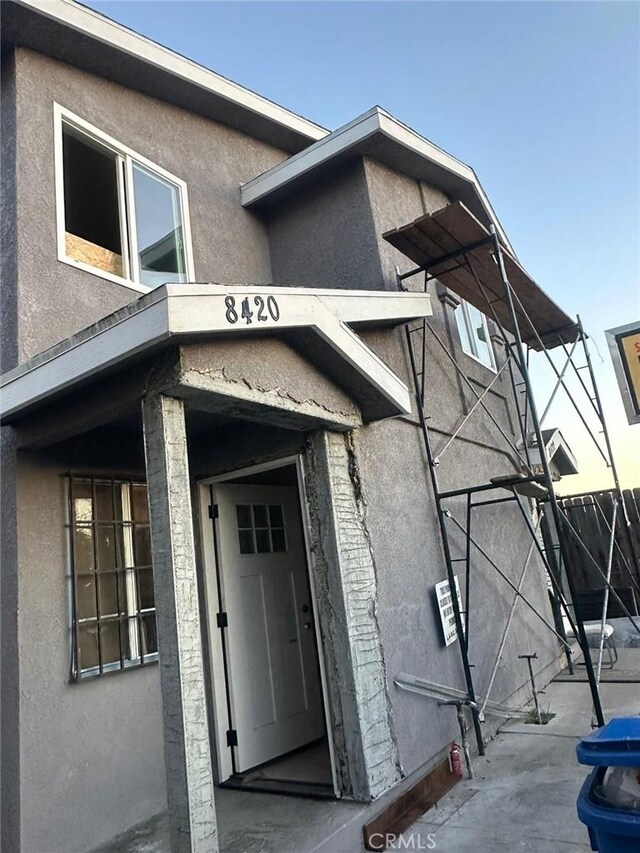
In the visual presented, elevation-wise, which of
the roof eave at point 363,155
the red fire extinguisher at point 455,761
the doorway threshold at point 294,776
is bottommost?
the red fire extinguisher at point 455,761

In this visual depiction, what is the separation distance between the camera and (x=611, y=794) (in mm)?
1770

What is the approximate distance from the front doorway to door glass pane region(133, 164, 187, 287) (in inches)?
77.8

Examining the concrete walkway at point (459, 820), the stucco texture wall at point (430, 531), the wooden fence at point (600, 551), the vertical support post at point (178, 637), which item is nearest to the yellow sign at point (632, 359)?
the stucco texture wall at point (430, 531)

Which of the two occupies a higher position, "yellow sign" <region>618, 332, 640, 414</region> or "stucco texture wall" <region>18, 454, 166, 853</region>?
"yellow sign" <region>618, 332, 640, 414</region>

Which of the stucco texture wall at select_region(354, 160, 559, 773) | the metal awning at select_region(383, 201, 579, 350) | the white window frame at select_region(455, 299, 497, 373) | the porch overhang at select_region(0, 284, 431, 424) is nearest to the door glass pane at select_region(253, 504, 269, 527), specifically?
the stucco texture wall at select_region(354, 160, 559, 773)

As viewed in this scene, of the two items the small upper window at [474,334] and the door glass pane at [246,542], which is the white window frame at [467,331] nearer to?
the small upper window at [474,334]

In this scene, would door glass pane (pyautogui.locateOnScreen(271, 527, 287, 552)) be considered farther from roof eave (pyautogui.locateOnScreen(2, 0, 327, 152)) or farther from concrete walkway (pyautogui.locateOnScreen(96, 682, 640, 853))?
roof eave (pyautogui.locateOnScreen(2, 0, 327, 152))

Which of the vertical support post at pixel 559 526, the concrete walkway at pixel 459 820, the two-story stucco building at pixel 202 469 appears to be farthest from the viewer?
the vertical support post at pixel 559 526

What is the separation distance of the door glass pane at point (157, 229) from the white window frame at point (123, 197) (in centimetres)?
5

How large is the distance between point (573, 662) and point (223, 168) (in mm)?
7706

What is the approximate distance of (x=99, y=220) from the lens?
479 cm

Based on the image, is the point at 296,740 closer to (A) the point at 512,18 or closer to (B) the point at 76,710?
(B) the point at 76,710

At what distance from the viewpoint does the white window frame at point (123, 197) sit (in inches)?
167

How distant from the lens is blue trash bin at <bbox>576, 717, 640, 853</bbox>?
165cm
